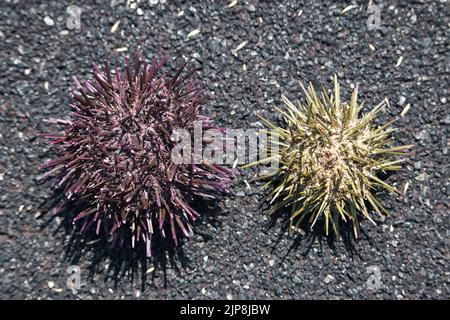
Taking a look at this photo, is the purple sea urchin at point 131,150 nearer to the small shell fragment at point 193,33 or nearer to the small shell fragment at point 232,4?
the small shell fragment at point 193,33

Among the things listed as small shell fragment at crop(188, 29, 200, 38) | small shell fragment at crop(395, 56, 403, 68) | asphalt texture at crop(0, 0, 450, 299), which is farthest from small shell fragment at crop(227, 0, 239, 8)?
small shell fragment at crop(395, 56, 403, 68)

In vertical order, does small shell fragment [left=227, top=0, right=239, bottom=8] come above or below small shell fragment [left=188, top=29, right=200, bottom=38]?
above

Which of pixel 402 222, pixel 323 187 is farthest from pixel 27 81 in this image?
pixel 402 222

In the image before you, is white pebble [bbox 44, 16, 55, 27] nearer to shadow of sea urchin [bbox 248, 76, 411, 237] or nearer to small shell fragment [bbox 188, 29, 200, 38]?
small shell fragment [bbox 188, 29, 200, 38]

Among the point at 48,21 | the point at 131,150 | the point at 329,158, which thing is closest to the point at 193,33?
the point at 48,21

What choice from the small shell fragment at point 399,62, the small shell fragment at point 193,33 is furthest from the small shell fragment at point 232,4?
the small shell fragment at point 399,62

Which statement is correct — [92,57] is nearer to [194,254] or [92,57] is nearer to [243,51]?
[243,51]
